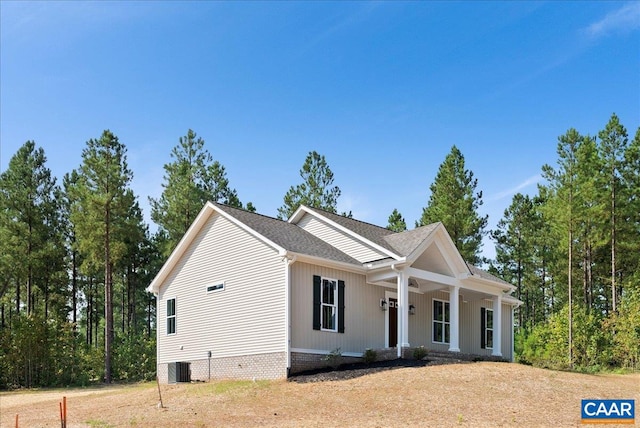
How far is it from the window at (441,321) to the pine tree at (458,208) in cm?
1611

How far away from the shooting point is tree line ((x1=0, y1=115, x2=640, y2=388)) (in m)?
35.9

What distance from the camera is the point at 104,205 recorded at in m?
Answer: 37.1

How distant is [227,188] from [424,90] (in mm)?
26700

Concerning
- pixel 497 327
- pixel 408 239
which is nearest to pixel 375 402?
pixel 408 239

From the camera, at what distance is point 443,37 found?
21.1 meters

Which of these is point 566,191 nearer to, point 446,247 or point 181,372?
point 446,247

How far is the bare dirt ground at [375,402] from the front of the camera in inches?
543

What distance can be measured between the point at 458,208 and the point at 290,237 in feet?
74.8

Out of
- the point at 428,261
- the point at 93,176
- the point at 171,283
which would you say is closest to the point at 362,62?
the point at 428,261

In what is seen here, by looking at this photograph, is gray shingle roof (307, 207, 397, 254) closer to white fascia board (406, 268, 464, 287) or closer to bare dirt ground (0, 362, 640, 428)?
white fascia board (406, 268, 464, 287)

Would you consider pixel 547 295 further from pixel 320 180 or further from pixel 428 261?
pixel 428 261

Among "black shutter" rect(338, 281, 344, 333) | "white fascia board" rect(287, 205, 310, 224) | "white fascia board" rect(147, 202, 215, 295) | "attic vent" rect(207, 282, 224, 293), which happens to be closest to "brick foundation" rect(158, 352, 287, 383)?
"attic vent" rect(207, 282, 224, 293)

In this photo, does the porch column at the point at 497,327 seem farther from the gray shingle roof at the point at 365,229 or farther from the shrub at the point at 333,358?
the shrub at the point at 333,358

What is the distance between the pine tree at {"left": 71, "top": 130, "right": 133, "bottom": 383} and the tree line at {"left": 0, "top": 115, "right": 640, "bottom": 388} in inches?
2.8
